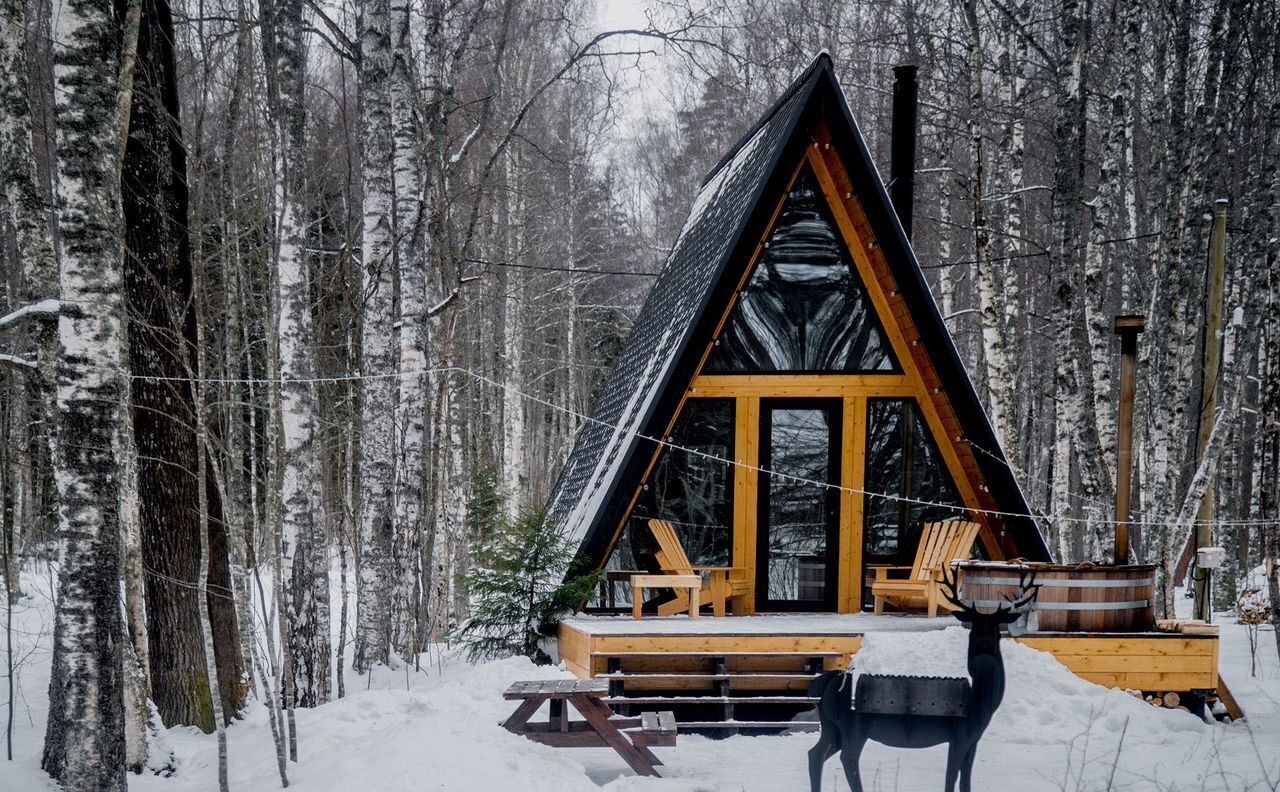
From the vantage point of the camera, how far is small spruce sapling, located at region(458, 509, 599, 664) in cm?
875

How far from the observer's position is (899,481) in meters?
9.46

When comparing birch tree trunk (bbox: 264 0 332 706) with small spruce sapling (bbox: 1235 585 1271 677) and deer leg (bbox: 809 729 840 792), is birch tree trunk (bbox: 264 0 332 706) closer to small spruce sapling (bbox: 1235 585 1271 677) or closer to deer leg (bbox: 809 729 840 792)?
deer leg (bbox: 809 729 840 792)

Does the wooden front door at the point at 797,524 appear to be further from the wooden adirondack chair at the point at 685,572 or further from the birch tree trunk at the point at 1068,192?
the birch tree trunk at the point at 1068,192

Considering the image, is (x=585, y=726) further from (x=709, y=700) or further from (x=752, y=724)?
(x=752, y=724)

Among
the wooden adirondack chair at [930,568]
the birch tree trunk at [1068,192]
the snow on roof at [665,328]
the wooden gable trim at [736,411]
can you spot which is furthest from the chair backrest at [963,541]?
the snow on roof at [665,328]

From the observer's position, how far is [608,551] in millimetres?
8867

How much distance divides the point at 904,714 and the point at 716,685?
2.76 m

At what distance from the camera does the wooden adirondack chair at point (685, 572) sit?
9016mm

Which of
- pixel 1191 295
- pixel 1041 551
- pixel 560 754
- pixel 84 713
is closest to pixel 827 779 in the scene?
pixel 560 754

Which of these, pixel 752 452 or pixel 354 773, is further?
pixel 752 452

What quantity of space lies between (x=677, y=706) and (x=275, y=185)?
506 cm

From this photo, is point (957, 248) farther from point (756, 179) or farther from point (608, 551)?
point (608, 551)

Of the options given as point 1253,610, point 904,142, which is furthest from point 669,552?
point 1253,610

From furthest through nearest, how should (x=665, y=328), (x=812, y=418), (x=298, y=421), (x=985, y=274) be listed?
(x=985, y=274)
(x=665, y=328)
(x=812, y=418)
(x=298, y=421)
